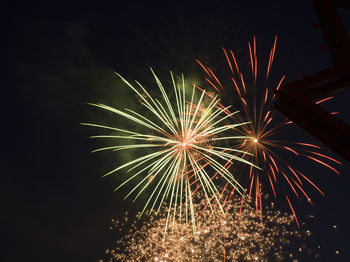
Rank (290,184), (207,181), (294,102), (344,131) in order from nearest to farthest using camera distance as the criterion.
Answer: (344,131), (294,102), (290,184), (207,181)

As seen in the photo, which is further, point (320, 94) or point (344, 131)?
point (320, 94)

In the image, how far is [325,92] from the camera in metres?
2.22

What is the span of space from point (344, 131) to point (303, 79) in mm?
660

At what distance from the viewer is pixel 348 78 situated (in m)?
2.12

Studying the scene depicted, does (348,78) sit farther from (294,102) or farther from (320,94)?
(294,102)

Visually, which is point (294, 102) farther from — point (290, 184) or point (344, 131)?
point (290, 184)

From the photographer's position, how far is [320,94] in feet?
7.27

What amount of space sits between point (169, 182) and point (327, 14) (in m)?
9.48

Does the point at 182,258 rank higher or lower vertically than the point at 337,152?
higher

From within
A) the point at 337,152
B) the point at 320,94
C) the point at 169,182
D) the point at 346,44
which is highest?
the point at 169,182

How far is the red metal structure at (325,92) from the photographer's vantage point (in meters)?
1.83

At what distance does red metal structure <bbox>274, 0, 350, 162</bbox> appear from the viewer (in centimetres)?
183

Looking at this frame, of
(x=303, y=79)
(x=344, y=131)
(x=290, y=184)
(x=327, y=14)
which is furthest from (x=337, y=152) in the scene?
(x=290, y=184)

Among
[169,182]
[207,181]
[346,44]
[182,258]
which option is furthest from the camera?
[182,258]
